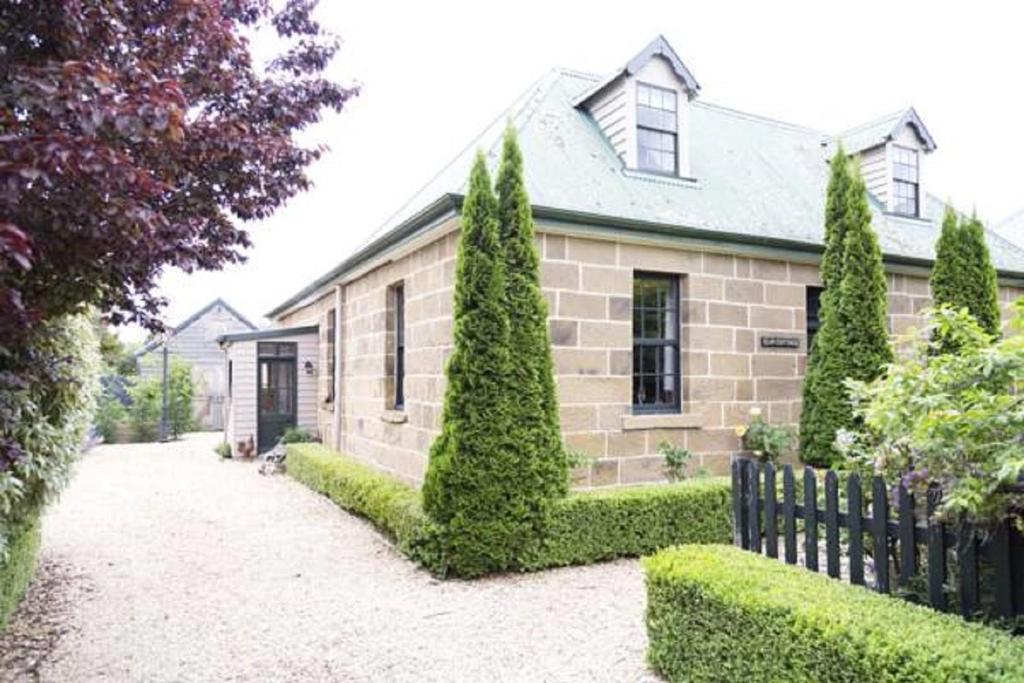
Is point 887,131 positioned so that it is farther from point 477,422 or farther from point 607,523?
point 477,422

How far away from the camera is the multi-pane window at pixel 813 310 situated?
32.7ft

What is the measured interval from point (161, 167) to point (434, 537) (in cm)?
420

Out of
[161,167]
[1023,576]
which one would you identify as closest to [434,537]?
[161,167]

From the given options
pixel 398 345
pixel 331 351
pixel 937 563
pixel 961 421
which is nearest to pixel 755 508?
pixel 937 563

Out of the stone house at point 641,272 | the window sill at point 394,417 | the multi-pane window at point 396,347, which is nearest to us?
the stone house at point 641,272

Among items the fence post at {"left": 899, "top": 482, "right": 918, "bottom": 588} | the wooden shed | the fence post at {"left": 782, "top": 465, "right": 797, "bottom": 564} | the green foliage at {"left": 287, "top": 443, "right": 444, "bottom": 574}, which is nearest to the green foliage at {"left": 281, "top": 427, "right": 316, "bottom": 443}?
the wooden shed

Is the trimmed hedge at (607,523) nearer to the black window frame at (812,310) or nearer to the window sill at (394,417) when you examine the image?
the window sill at (394,417)

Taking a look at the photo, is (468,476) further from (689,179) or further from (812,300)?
(812,300)

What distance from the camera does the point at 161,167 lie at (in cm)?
377

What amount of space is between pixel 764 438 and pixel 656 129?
452cm

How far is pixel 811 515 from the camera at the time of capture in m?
4.14

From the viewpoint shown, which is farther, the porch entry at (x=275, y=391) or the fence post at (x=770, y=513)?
the porch entry at (x=275, y=391)

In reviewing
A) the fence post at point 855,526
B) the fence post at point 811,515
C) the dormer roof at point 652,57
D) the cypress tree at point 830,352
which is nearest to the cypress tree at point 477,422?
the fence post at point 811,515

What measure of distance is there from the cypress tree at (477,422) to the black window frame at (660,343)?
2559 mm
